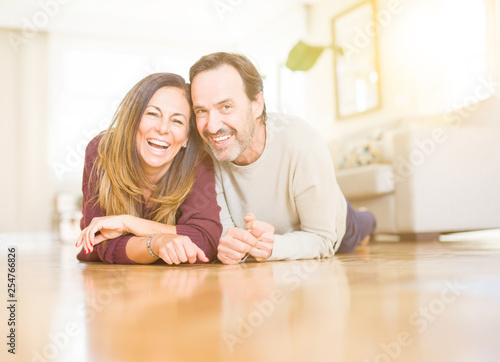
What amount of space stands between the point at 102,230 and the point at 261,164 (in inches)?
20.5

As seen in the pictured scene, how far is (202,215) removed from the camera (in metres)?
1.48

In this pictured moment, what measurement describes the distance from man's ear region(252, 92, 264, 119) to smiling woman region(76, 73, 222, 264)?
21 centimetres

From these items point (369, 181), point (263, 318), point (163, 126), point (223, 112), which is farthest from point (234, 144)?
point (369, 181)

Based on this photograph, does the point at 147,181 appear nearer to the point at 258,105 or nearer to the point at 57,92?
the point at 258,105

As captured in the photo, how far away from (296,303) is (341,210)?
1.10 m

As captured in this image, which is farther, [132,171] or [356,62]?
[356,62]

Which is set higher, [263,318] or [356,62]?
[356,62]

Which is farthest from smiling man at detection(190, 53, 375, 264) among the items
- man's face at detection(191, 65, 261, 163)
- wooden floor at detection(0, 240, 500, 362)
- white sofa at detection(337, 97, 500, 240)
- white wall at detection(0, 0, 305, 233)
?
white wall at detection(0, 0, 305, 233)

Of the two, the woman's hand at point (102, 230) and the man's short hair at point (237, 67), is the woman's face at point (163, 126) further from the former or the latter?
the woman's hand at point (102, 230)

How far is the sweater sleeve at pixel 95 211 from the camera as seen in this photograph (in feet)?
4.73

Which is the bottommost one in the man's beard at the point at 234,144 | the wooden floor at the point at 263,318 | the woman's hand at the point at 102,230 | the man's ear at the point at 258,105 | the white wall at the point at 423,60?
the wooden floor at the point at 263,318

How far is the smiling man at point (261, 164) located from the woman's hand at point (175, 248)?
100 millimetres

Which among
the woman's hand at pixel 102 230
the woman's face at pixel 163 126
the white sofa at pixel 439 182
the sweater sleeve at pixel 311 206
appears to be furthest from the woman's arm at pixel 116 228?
the white sofa at pixel 439 182

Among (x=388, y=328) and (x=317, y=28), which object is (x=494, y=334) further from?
(x=317, y=28)
